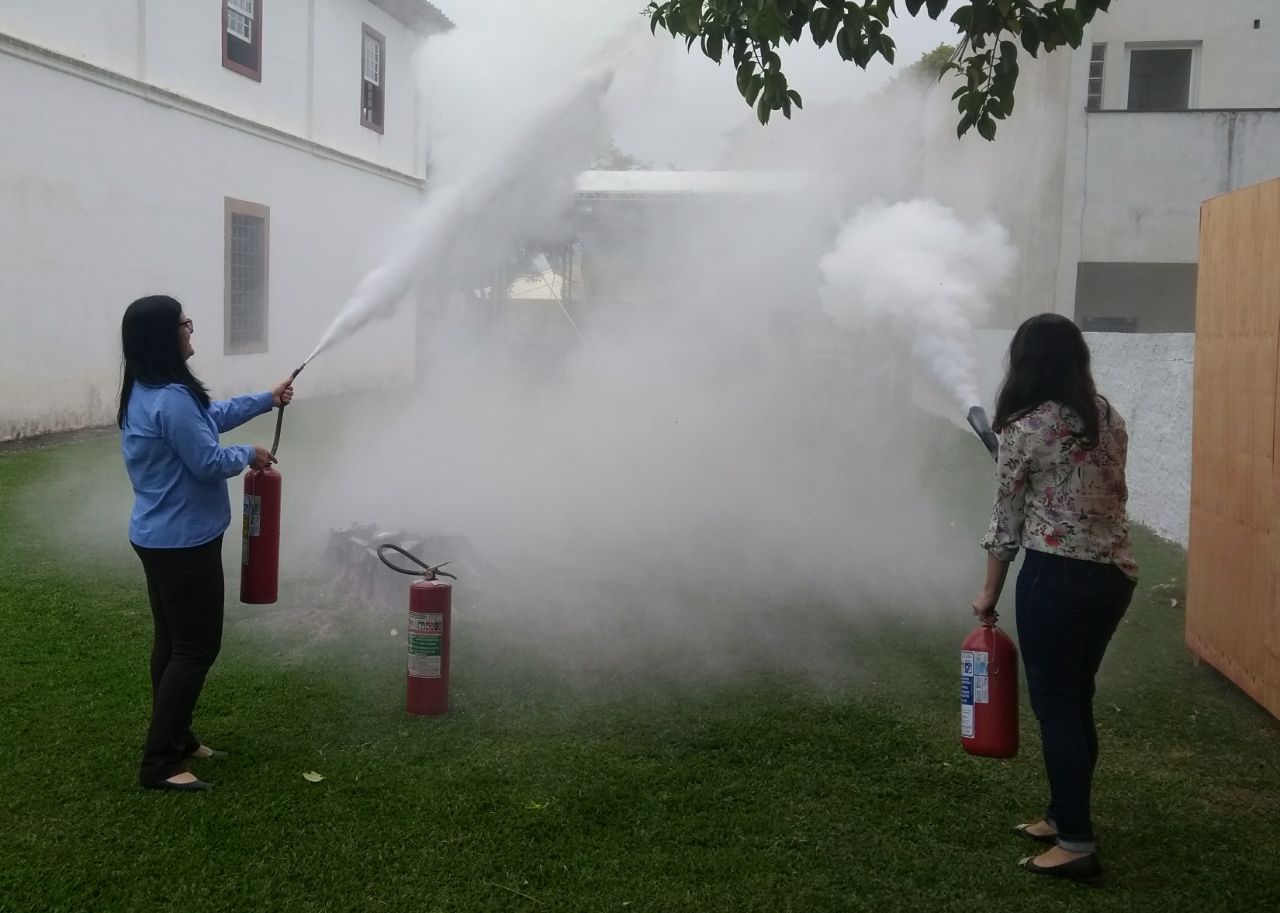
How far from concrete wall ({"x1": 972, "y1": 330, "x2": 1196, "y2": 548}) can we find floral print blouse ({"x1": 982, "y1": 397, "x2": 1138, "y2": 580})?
4.82 m

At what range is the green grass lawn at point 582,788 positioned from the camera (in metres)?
3.38

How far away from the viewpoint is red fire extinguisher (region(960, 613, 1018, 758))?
3658 millimetres

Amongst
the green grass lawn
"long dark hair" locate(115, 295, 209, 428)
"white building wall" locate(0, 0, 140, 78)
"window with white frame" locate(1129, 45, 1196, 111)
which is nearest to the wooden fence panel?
the green grass lawn

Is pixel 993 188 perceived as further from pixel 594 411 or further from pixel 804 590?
pixel 804 590

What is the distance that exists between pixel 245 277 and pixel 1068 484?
15283 millimetres

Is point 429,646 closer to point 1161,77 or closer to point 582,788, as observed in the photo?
point 582,788

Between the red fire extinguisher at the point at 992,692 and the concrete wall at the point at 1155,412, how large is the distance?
4.90 meters

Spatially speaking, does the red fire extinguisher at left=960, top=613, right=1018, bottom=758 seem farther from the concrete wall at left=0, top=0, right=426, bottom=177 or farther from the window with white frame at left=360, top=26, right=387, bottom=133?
the window with white frame at left=360, top=26, right=387, bottom=133

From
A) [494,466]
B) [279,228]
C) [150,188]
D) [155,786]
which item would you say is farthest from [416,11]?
[155,786]

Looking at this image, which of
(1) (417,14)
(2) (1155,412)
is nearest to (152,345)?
(2) (1155,412)

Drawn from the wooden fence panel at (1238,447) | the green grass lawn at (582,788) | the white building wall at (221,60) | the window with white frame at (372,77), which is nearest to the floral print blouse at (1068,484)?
the green grass lawn at (582,788)

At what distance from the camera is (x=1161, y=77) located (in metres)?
13.9

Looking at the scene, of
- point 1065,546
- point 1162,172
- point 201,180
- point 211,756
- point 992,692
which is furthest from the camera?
point 201,180

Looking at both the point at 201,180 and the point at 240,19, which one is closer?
the point at 201,180
